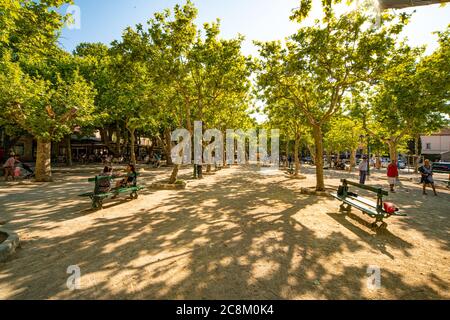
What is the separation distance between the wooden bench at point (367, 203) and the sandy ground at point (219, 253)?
42 centimetres

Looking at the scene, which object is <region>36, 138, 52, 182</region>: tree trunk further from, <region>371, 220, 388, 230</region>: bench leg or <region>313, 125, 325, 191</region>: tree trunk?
<region>371, 220, 388, 230</region>: bench leg

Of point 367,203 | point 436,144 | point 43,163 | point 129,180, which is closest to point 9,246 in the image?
point 129,180

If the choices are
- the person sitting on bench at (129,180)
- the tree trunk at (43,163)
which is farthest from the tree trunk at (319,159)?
the tree trunk at (43,163)

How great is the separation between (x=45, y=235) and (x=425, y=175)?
16.6m

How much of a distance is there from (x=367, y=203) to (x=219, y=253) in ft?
16.8

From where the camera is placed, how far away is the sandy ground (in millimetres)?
3436

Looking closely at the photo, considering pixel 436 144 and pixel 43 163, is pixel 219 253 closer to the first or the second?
pixel 43 163

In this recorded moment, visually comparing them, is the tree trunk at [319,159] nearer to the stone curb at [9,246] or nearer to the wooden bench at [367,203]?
the wooden bench at [367,203]

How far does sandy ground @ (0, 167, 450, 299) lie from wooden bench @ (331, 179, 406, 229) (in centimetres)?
42

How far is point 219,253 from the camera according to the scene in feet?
15.3

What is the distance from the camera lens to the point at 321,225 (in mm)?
6664

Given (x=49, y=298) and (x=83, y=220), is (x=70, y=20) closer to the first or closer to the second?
(x=83, y=220)

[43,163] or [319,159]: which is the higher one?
[319,159]

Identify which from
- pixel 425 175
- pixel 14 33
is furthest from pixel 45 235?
pixel 425 175
